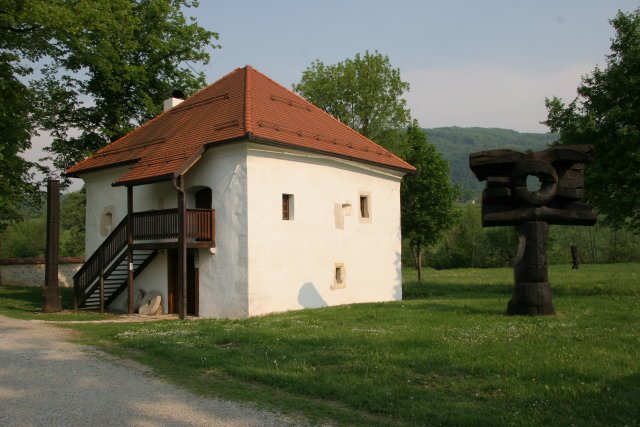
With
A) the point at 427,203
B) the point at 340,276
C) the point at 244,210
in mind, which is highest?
the point at 427,203

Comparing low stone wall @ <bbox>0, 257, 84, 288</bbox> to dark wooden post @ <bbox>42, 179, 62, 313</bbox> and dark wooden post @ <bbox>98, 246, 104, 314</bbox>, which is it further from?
dark wooden post @ <bbox>98, 246, 104, 314</bbox>

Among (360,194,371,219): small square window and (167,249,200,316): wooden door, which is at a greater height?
(360,194,371,219): small square window

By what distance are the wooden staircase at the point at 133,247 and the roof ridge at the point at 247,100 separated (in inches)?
113

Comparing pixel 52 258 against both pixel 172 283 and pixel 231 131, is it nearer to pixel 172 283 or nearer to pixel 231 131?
pixel 172 283

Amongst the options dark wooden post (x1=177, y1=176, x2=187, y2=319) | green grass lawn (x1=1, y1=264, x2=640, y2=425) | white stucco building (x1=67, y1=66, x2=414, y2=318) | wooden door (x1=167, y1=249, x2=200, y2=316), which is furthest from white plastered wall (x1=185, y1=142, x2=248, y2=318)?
green grass lawn (x1=1, y1=264, x2=640, y2=425)

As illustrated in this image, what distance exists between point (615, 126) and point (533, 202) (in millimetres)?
7813

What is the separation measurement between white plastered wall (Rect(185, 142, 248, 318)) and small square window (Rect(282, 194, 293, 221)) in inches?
64.9

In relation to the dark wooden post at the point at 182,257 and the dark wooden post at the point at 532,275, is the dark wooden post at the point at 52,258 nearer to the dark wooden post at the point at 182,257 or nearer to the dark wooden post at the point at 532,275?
the dark wooden post at the point at 182,257

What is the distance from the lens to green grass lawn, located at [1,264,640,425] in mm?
6098

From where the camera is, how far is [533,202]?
12.6 meters

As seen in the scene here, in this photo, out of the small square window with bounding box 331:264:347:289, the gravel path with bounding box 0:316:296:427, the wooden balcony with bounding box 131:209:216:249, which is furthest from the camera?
the small square window with bounding box 331:264:347:289

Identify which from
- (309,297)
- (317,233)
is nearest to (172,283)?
(309,297)

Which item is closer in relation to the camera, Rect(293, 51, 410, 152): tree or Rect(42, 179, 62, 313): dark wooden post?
Rect(42, 179, 62, 313): dark wooden post

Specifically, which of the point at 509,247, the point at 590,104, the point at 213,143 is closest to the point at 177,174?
the point at 213,143
